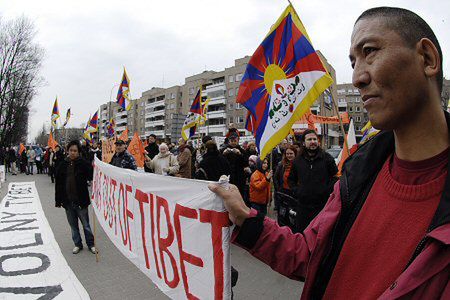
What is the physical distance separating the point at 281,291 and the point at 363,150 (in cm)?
347

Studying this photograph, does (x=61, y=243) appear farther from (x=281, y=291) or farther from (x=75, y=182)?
(x=281, y=291)

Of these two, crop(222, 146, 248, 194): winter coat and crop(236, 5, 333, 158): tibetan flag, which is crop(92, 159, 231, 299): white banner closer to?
crop(236, 5, 333, 158): tibetan flag

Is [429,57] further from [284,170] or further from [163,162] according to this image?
[163,162]

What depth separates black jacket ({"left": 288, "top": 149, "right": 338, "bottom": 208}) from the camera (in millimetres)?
4542

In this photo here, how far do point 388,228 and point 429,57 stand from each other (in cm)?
53

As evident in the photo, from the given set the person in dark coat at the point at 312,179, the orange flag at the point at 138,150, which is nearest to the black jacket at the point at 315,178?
the person in dark coat at the point at 312,179

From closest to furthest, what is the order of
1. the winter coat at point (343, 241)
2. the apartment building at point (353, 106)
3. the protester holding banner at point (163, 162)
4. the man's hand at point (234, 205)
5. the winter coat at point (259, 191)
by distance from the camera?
the winter coat at point (343, 241) → the man's hand at point (234, 205) → the winter coat at point (259, 191) → the protester holding banner at point (163, 162) → the apartment building at point (353, 106)

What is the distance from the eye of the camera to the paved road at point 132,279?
4152mm

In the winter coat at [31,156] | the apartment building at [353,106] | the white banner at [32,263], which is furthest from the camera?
the apartment building at [353,106]

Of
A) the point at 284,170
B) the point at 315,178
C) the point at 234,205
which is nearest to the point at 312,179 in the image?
the point at 315,178

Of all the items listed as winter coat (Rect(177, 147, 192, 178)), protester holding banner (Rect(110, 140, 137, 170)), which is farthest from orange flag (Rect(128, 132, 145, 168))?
protester holding banner (Rect(110, 140, 137, 170))

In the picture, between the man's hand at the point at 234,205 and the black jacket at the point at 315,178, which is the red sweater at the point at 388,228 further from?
the black jacket at the point at 315,178

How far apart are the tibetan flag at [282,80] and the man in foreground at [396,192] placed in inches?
116

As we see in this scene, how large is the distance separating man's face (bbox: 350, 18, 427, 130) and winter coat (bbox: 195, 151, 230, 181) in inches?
189
